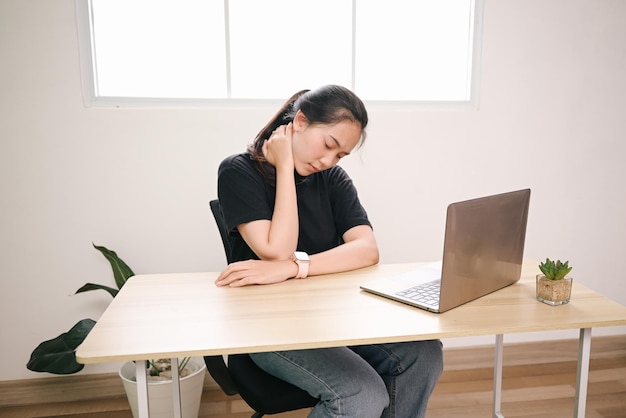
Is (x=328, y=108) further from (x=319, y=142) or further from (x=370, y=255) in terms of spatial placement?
(x=370, y=255)

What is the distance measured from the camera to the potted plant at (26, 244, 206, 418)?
74.8 inches

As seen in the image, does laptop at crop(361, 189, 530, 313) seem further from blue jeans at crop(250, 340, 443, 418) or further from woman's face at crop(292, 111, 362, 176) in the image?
woman's face at crop(292, 111, 362, 176)

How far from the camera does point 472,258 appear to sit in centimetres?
120

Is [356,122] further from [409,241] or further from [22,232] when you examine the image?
[22,232]

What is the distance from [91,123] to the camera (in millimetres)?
2098

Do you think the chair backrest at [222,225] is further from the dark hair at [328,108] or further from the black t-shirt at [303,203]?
the dark hair at [328,108]

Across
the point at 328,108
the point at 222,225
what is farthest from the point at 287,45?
the point at 222,225

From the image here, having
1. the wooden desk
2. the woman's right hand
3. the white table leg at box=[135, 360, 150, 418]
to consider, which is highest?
the woman's right hand

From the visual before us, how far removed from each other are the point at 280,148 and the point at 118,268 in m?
0.99

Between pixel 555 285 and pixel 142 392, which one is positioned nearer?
pixel 142 392

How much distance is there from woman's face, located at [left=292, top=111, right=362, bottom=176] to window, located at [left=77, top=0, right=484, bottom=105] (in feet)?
2.66

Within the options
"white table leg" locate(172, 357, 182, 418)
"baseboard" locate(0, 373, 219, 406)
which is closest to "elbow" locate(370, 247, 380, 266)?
"white table leg" locate(172, 357, 182, 418)

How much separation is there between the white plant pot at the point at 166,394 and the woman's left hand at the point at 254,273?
834 mm

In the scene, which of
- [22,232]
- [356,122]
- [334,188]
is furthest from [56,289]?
[356,122]
